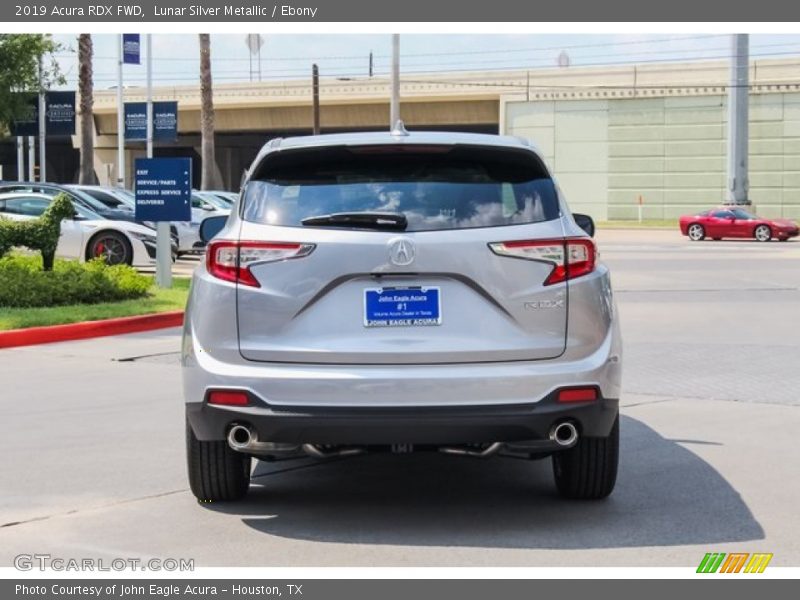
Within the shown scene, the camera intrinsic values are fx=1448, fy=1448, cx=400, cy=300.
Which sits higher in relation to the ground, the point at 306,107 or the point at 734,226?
the point at 306,107

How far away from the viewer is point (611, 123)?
67.4 metres

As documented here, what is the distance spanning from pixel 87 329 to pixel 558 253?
9.89 metres

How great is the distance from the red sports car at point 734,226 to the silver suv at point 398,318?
40.6 m

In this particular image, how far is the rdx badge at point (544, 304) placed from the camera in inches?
251

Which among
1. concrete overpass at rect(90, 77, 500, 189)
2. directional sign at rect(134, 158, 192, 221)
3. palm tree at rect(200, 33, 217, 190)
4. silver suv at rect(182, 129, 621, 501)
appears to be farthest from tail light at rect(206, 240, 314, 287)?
concrete overpass at rect(90, 77, 500, 189)

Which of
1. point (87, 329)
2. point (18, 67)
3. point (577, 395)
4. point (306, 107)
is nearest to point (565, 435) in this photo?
point (577, 395)

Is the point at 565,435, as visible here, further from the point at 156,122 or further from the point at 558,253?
the point at 156,122

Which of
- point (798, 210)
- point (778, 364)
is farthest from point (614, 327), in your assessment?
point (798, 210)

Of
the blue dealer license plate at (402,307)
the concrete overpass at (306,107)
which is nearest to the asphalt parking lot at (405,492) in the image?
the blue dealer license plate at (402,307)

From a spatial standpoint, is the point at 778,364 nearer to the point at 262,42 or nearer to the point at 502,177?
the point at 502,177

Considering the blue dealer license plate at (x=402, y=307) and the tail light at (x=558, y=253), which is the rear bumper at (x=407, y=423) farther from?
the tail light at (x=558, y=253)

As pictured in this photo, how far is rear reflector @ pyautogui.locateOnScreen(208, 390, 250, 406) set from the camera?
6.37 meters

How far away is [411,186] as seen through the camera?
21.7 ft
